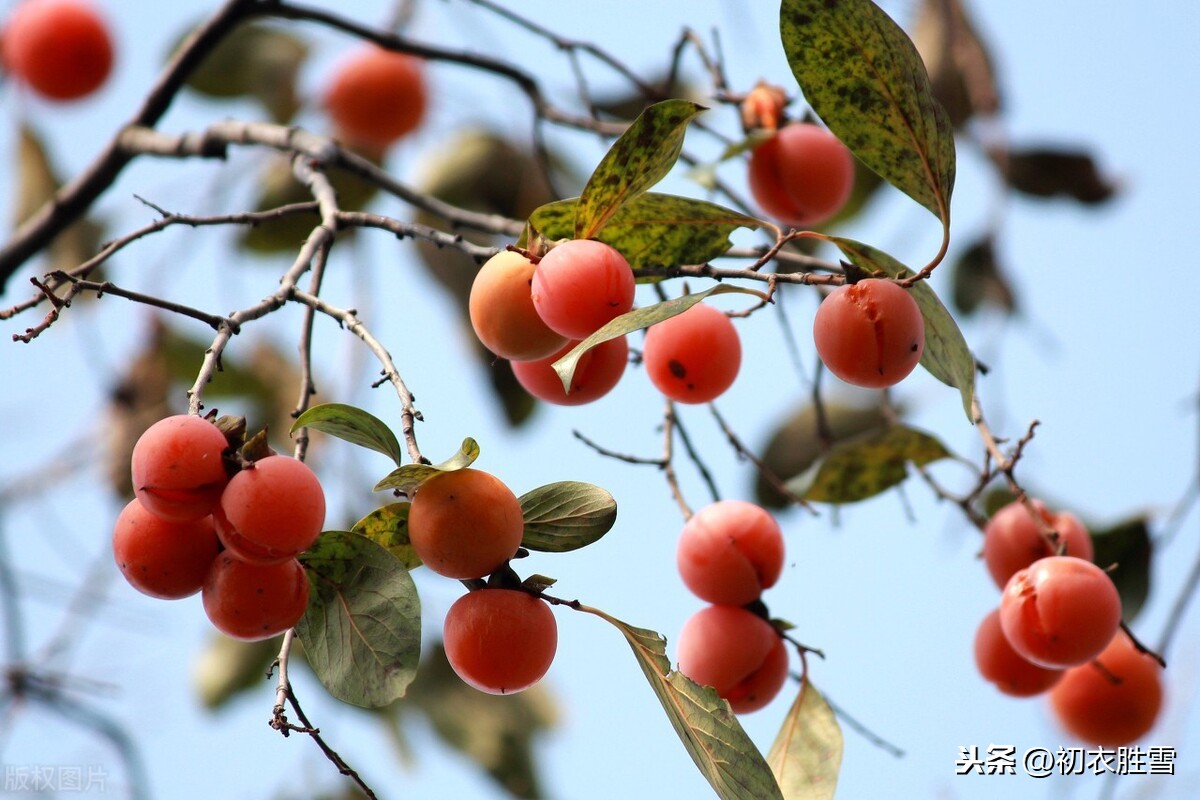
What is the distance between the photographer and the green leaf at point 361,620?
64cm

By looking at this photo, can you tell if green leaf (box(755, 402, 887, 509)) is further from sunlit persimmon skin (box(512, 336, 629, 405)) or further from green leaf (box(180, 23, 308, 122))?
green leaf (box(180, 23, 308, 122))

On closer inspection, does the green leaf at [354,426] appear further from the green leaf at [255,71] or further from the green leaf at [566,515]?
the green leaf at [255,71]

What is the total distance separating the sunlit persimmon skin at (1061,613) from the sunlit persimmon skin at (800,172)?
Result: 15.6 inches

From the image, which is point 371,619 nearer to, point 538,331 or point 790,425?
point 538,331

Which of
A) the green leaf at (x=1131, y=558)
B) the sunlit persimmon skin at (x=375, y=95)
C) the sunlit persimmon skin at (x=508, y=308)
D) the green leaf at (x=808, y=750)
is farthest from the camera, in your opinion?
the sunlit persimmon skin at (x=375, y=95)

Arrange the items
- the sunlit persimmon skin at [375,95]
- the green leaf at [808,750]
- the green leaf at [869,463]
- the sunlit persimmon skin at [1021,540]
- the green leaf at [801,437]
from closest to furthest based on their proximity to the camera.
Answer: the green leaf at [808,750], the sunlit persimmon skin at [1021,540], the green leaf at [869,463], the green leaf at [801,437], the sunlit persimmon skin at [375,95]

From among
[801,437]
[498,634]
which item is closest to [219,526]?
[498,634]

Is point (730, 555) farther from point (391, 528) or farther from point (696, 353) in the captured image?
point (391, 528)

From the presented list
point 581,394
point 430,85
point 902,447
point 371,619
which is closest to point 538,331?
point 581,394

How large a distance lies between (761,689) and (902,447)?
0.97 feet

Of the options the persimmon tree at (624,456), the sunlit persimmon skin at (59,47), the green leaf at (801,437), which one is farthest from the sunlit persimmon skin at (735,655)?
the sunlit persimmon skin at (59,47)

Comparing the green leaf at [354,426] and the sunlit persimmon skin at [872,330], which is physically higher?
the green leaf at [354,426]

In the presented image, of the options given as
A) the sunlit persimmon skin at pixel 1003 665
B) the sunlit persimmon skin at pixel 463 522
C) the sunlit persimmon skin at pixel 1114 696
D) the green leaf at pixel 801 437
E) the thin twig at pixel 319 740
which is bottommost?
the sunlit persimmon skin at pixel 1114 696

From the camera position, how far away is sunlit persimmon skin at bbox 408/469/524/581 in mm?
629
